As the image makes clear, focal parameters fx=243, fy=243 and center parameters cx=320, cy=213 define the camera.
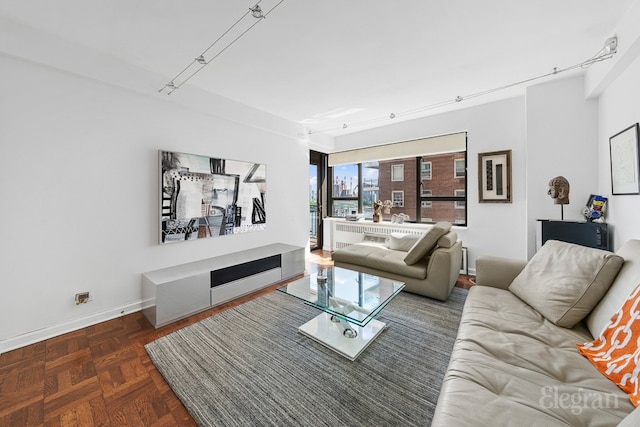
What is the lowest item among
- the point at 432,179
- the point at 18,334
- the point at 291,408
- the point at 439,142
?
the point at 291,408

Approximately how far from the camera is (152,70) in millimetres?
2615

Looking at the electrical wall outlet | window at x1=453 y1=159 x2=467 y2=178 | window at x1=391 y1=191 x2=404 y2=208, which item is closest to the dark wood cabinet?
window at x1=453 y1=159 x2=467 y2=178

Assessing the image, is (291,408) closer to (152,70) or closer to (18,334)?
(18,334)

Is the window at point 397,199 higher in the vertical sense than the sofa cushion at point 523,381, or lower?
higher

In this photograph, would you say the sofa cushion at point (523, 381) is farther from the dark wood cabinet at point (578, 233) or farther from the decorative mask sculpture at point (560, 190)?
the decorative mask sculpture at point (560, 190)

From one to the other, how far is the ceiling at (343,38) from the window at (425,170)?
134cm

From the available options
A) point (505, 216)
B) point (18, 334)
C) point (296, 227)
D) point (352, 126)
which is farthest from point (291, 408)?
point (352, 126)

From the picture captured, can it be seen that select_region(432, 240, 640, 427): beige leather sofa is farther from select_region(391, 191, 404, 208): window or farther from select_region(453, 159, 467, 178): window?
select_region(391, 191, 404, 208): window

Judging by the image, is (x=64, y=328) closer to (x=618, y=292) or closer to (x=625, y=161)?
(x=618, y=292)

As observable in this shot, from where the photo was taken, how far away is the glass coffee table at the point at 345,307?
183cm

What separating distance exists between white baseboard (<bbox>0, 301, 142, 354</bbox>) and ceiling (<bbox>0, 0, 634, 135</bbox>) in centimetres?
240

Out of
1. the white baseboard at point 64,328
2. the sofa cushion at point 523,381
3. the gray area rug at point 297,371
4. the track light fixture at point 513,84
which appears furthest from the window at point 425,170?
the white baseboard at point 64,328

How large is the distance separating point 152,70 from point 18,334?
2686 mm

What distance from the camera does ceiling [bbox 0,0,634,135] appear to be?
1762 mm
